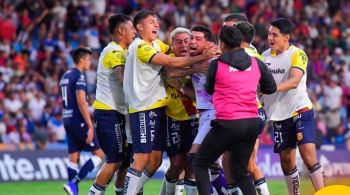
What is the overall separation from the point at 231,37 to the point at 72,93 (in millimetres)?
5765

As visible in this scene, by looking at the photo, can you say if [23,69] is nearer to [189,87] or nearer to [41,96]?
[41,96]

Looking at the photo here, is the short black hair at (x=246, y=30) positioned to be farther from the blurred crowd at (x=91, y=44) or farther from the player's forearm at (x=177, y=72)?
the blurred crowd at (x=91, y=44)

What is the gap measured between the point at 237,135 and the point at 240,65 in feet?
2.76

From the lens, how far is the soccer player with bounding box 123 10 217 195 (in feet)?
42.5

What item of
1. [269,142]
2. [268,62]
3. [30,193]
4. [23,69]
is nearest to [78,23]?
[23,69]

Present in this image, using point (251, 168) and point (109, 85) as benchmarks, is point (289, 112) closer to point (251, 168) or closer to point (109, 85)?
point (251, 168)

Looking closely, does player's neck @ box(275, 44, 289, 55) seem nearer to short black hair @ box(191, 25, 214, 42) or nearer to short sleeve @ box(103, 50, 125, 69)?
short black hair @ box(191, 25, 214, 42)

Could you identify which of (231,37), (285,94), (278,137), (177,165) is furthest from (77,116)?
(231,37)

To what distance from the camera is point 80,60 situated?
56.2ft

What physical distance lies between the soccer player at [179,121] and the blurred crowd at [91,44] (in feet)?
29.3

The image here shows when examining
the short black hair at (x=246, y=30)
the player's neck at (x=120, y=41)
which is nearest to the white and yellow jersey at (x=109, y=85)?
the player's neck at (x=120, y=41)

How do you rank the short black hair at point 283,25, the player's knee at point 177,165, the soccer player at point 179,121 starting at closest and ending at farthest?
the soccer player at point 179,121 → the player's knee at point 177,165 → the short black hair at point 283,25

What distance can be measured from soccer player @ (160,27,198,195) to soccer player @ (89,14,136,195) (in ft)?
2.49

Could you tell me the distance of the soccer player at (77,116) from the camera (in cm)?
1684
